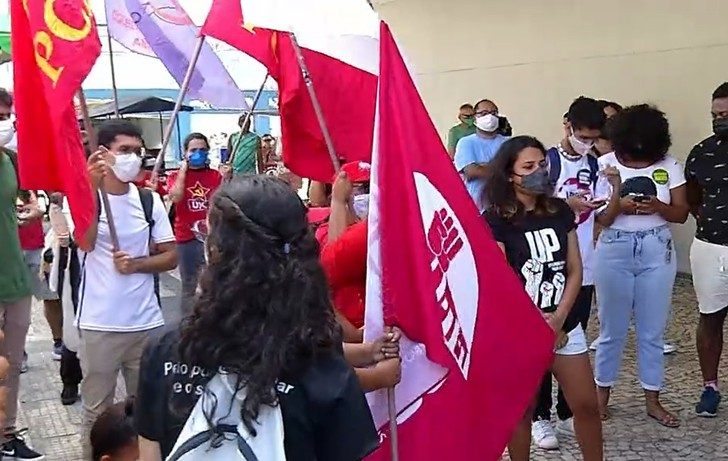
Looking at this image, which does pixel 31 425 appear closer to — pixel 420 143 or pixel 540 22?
pixel 420 143

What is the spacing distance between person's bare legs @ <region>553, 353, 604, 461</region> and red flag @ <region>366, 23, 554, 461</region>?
0.94 meters

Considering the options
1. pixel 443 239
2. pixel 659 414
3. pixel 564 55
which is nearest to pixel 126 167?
pixel 443 239

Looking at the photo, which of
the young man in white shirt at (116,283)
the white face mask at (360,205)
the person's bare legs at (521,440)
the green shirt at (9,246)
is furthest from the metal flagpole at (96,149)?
the person's bare legs at (521,440)

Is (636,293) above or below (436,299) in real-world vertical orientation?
below

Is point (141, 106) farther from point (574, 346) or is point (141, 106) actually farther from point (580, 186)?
point (574, 346)

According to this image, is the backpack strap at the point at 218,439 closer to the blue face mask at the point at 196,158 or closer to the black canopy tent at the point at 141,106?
the blue face mask at the point at 196,158

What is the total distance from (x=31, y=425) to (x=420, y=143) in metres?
3.79

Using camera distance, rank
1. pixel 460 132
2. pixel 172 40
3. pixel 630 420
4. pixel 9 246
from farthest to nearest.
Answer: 1. pixel 460 132
2. pixel 172 40
3. pixel 630 420
4. pixel 9 246

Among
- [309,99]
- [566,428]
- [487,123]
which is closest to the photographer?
[309,99]

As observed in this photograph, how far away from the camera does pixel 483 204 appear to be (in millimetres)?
4094

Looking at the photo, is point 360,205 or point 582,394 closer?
point 360,205

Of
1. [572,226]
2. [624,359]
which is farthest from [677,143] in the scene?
[572,226]

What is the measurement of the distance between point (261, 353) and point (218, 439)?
20cm

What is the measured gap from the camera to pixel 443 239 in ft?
9.43
